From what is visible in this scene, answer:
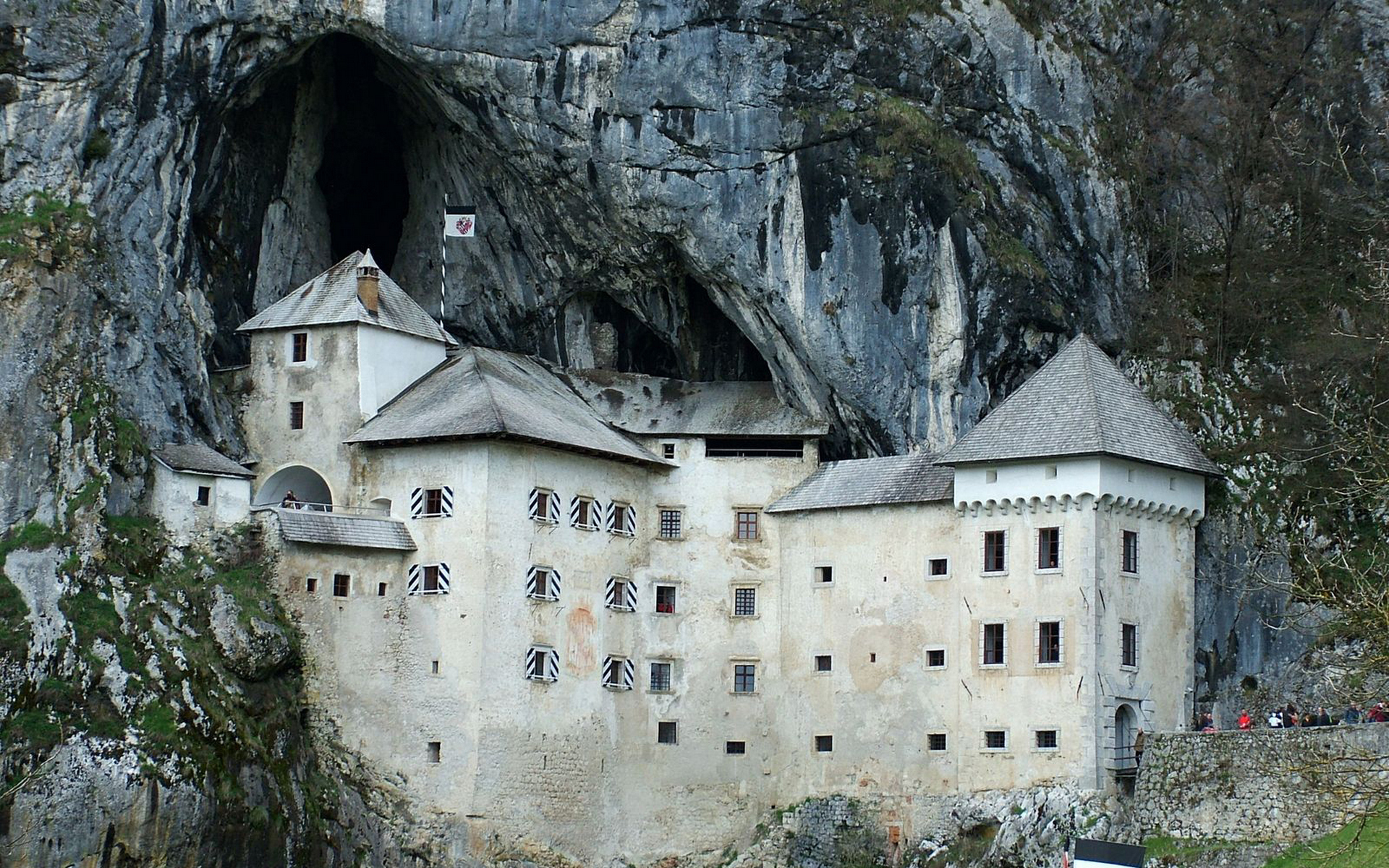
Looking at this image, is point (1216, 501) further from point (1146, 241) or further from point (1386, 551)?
point (1146, 241)

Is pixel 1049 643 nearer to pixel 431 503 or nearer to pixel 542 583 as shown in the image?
pixel 542 583

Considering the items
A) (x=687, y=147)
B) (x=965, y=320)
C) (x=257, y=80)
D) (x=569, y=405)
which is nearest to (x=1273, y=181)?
(x=965, y=320)

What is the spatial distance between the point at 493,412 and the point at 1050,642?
18722mm

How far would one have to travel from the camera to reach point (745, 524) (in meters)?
73.8

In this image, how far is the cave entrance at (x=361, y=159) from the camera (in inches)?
3103

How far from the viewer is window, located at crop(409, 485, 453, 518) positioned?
69875 mm

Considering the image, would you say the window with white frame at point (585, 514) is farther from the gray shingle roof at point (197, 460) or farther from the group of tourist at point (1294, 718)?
the group of tourist at point (1294, 718)

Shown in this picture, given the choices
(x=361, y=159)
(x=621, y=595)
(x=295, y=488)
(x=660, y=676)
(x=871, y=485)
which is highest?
(x=361, y=159)

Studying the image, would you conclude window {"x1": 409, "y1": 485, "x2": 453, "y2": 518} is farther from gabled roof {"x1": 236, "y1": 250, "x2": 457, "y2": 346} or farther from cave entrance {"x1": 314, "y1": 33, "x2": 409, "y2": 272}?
cave entrance {"x1": 314, "y1": 33, "x2": 409, "y2": 272}

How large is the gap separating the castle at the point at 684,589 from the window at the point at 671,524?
0.29 feet

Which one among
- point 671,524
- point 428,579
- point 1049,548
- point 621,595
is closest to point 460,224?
point 671,524

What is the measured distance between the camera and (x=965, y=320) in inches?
2840

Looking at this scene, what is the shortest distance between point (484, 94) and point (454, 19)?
8.74 ft

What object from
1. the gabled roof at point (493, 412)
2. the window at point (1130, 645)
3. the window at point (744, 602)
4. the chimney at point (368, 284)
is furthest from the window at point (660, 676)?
the chimney at point (368, 284)
